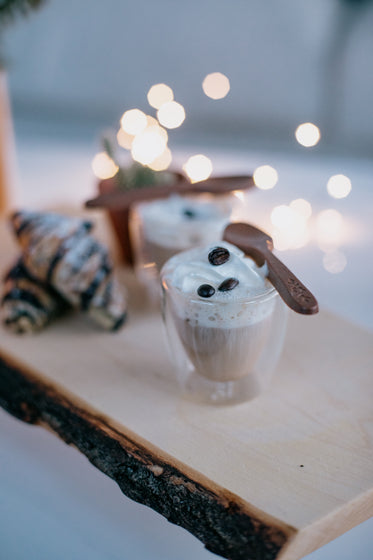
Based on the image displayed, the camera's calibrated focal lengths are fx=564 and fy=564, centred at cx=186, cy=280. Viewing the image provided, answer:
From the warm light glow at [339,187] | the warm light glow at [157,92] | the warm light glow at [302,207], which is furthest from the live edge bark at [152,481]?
the warm light glow at [157,92]

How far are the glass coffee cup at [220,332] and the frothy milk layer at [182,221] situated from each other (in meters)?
0.18

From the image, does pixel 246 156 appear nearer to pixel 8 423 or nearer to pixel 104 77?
pixel 104 77

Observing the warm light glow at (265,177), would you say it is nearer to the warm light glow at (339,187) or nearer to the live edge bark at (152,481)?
the warm light glow at (339,187)

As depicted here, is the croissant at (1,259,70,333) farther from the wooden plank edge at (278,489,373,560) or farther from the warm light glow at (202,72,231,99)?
the warm light glow at (202,72,231,99)

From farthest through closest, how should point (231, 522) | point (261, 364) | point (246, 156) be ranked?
point (246, 156), point (261, 364), point (231, 522)

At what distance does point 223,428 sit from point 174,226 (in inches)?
14.1

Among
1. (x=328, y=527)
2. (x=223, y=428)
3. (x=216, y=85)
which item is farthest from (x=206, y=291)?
(x=216, y=85)

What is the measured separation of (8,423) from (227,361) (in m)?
0.34

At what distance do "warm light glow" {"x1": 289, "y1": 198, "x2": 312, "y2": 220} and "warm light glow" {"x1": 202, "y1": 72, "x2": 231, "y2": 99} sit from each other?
910mm

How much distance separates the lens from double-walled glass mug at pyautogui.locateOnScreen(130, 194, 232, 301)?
3.03 ft

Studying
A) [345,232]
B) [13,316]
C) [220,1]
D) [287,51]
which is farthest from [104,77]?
[13,316]

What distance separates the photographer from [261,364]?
2.58 feet

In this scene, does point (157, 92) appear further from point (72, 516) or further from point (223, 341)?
point (72, 516)

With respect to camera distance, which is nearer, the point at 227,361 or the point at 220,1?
the point at 227,361
